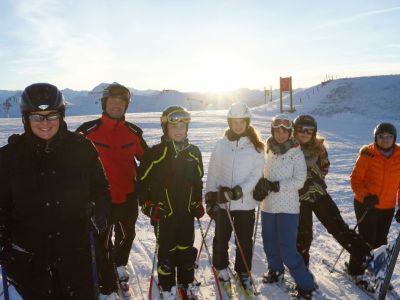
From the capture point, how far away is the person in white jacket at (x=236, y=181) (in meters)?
4.50

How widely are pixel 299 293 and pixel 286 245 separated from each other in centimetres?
66

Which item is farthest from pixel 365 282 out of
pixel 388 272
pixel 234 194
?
pixel 234 194

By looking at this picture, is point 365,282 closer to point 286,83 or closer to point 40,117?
point 40,117

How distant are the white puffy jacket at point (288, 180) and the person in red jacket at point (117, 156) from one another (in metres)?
1.84

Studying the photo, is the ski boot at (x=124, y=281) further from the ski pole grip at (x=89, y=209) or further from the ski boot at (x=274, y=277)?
the ski pole grip at (x=89, y=209)

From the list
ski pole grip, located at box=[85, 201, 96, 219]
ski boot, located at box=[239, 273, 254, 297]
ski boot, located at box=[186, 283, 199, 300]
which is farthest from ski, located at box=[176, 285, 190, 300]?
ski pole grip, located at box=[85, 201, 96, 219]

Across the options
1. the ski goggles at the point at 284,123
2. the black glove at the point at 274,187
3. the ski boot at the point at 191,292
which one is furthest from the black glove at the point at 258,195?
the ski boot at the point at 191,292

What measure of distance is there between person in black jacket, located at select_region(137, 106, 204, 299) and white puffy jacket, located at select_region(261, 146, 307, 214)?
3.26 feet

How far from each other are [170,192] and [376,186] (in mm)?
2787

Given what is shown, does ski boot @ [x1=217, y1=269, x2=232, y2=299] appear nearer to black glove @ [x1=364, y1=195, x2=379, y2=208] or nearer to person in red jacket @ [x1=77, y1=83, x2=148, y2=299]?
person in red jacket @ [x1=77, y1=83, x2=148, y2=299]

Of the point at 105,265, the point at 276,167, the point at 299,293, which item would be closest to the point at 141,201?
the point at 105,265

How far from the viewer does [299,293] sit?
4.46 meters

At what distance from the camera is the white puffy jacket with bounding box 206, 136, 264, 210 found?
14.8ft

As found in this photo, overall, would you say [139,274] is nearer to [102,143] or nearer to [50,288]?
[102,143]
